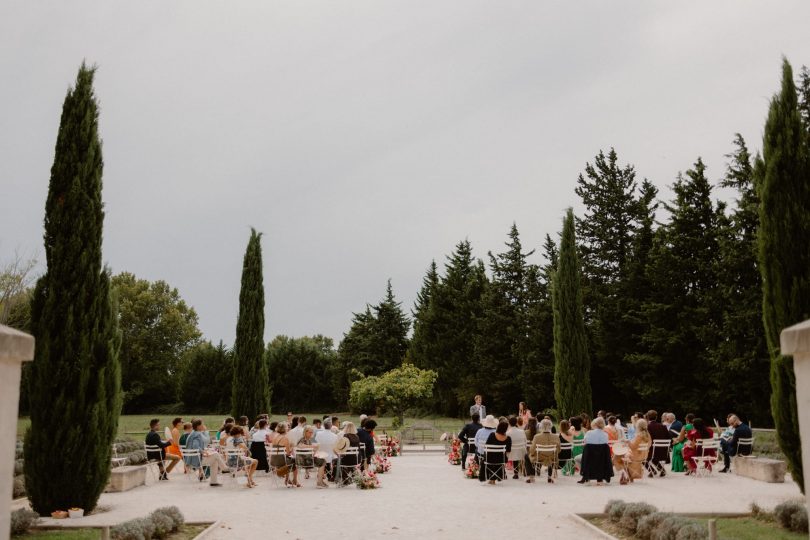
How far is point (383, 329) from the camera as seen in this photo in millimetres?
52500

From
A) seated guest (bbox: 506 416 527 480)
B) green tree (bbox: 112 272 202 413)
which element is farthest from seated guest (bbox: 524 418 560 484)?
green tree (bbox: 112 272 202 413)

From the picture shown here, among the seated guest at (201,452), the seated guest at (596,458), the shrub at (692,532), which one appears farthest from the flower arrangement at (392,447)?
the shrub at (692,532)

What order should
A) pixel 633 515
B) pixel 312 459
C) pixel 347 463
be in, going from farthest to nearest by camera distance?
pixel 312 459, pixel 347 463, pixel 633 515

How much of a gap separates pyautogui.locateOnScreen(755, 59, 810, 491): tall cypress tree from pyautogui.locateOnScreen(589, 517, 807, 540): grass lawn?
960mm

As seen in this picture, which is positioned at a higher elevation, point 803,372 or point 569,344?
point 569,344

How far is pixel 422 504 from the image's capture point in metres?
10.9

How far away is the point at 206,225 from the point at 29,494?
1029 cm

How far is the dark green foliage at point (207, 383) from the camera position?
46125 millimetres

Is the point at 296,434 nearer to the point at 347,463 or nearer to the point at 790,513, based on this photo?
the point at 347,463

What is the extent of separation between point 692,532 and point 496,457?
6734 mm

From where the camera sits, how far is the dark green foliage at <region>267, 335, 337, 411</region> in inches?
1949

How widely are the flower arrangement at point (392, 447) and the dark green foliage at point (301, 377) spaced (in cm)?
2976

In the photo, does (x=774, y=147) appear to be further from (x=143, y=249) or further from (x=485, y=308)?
(x=485, y=308)

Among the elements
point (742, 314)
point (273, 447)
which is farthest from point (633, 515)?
point (742, 314)
